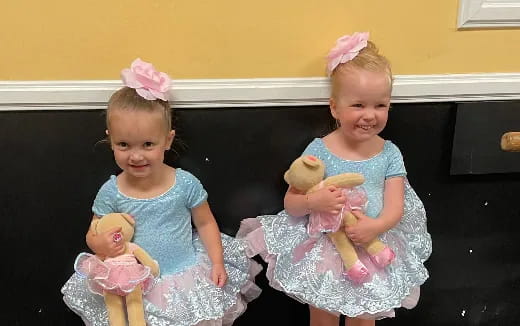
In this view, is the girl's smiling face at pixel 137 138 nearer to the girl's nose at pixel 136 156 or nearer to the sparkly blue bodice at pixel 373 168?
the girl's nose at pixel 136 156

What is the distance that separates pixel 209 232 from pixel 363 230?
0.29m

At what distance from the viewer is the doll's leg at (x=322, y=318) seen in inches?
50.6

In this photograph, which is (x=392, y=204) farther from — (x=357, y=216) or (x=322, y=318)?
(x=322, y=318)

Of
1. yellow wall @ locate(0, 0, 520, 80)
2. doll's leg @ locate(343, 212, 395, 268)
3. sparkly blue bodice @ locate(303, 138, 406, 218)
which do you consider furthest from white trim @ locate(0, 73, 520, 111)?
doll's leg @ locate(343, 212, 395, 268)

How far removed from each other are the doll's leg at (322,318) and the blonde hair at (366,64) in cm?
44

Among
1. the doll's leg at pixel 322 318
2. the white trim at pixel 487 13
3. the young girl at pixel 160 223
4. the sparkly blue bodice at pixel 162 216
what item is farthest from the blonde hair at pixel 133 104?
the white trim at pixel 487 13

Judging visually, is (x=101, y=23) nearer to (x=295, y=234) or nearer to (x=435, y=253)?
Result: (x=295, y=234)

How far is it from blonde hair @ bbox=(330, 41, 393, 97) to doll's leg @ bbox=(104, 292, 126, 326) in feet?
1.77

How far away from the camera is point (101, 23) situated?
115cm

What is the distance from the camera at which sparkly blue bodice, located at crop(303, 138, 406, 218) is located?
3.89 feet

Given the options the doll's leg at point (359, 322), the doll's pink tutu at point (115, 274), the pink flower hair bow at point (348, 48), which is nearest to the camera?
the doll's pink tutu at point (115, 274)

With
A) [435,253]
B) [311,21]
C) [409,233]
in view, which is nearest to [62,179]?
[311,21]

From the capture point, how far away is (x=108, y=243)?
3.51ft

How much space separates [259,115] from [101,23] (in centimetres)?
34
